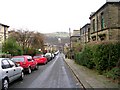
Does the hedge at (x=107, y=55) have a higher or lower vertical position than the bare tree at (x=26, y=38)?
lower

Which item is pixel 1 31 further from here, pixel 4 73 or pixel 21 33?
pixel 4 73

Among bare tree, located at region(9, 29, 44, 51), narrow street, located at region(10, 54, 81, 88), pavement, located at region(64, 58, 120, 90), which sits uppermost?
bare tree, located at region(9, 29, 44, 51)

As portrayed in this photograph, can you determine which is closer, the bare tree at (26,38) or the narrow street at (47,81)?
the narrow street at (47,81)

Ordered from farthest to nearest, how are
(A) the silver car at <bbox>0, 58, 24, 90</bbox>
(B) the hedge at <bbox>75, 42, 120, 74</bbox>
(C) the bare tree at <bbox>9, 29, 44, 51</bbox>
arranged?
(C) the bare tree at <bbox>9, 29, 44, 51</bbox> → (B) the hedge at <bbox>75, 42, 120, 74</bbox> → (A) the silver car at <bbox>0, 58, 24, 90</bbox>

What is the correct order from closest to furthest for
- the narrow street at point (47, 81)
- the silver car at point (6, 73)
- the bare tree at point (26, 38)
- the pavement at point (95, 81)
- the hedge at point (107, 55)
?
the silver car at point (6, 73), the pavement at point (95, 81), the narrow street at point (47, 81), the hedge at point (107, 55), the bare tree at point (26, 38)

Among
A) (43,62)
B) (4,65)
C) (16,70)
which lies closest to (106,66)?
(16,70)

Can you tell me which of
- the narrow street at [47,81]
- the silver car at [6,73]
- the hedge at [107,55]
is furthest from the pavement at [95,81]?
the silver car at [6,73]

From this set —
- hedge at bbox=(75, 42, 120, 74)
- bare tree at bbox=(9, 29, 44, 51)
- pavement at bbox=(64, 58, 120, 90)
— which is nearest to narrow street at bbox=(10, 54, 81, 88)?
pavement at bbox=(64, 58, 120, 90)

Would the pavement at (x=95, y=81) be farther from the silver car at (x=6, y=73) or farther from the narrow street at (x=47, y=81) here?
the silver car at (x=6, y=73)

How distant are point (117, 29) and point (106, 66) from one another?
1388 centimetres

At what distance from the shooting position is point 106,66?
18.1m

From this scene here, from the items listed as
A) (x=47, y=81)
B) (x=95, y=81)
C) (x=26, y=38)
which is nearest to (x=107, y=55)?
(x=95, y=81)

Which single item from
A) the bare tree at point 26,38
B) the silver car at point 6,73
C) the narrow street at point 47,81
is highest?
the bare tree at point 26,38

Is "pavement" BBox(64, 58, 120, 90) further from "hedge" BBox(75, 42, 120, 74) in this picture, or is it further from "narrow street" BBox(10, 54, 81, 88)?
"hedge" BBox(75, 42, 120, 74)
